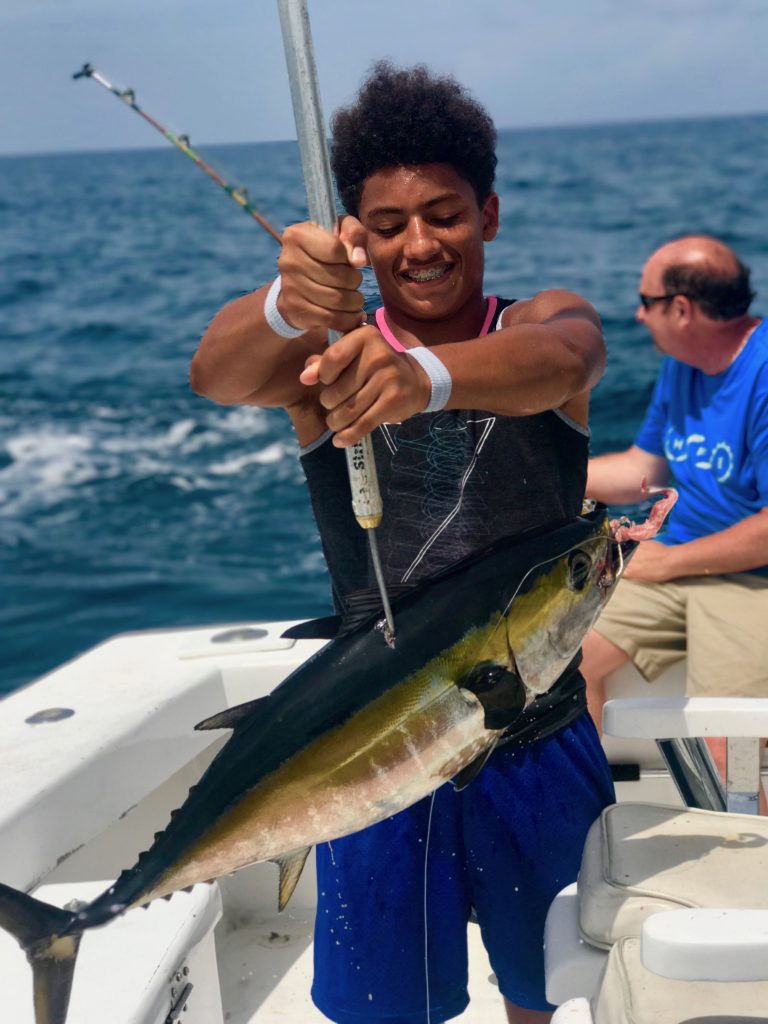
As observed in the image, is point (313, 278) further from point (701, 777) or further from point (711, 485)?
point (711, 485)

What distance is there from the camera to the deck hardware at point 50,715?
2801 millimetres

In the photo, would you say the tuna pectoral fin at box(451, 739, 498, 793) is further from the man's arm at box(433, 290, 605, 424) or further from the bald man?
the bald man

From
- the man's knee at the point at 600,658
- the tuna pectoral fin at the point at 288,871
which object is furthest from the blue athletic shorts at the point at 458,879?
the man's knee at the point at 600,658

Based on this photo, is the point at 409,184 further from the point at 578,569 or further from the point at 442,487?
the point at 578,569

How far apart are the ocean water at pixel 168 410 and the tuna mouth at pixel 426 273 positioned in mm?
67

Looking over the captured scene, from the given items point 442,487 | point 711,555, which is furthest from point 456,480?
point 711,555

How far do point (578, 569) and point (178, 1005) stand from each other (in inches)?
41.4

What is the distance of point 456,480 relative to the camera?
1.90 m

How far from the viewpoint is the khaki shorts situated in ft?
10.8

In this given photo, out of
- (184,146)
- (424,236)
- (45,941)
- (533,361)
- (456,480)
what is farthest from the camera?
(184,146)

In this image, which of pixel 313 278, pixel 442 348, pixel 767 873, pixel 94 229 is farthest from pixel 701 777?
pixel 94 229

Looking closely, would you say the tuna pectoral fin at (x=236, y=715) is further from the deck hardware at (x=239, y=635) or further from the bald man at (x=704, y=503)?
the bald man at (x=704, y=503)

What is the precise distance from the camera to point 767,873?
1.77 metres

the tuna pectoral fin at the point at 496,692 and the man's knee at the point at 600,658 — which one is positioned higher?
the tuna pectoral fin at the point at 496,692
